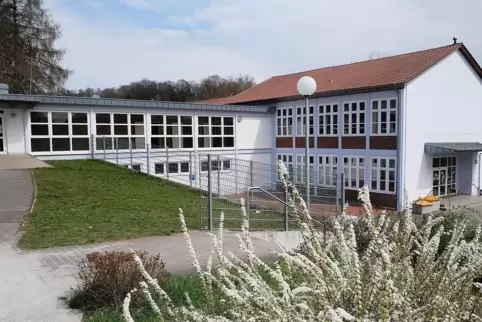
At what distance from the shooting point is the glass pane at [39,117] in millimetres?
21381

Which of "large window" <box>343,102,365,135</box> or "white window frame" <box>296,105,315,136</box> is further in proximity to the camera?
"white window frame" <box>296,105,315,136</box>

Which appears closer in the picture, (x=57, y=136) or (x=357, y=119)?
(x=57, y=136)

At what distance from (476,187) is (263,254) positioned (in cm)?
2502

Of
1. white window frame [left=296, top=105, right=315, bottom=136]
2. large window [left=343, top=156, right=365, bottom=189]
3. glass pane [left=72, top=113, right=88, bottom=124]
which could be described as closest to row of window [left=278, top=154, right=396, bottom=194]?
large window [left=343, top=156, right=365, bottom=189]

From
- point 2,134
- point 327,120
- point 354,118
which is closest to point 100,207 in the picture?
point 2,134

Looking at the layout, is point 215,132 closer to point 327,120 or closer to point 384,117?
point 327,120

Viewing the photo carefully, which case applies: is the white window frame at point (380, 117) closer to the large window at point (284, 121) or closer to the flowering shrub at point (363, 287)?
the large window at point (284, 121)

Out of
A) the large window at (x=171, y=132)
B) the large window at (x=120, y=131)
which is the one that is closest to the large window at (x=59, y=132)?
the large window at (x=120, y=131)

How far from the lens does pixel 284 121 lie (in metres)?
29.4

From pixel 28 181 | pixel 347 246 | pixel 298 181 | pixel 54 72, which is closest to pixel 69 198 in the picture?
pixel 28 181

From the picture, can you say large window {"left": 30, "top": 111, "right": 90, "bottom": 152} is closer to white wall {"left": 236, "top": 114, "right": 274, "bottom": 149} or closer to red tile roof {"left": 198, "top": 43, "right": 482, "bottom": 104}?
white wall {"left": 236, "top": 114, "right": 274, "bottom": 149}

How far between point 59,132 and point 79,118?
50.6 inches

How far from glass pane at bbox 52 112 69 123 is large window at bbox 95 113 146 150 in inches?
61.4

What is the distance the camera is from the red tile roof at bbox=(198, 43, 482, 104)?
23.2 m
